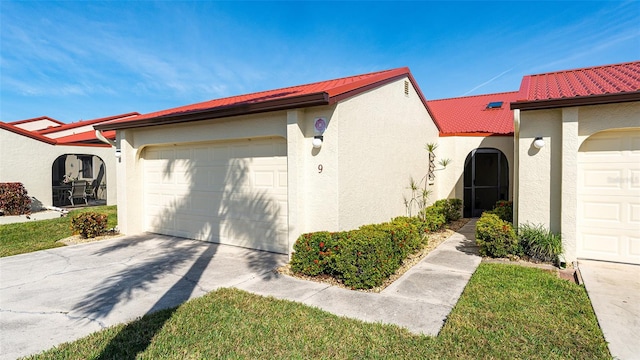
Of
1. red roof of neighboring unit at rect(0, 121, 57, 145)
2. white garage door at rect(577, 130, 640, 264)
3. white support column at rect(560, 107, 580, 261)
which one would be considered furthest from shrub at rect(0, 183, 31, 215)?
white garage door at rect(577, 130, 640, 264)

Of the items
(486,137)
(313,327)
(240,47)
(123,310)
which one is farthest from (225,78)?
(313,327)

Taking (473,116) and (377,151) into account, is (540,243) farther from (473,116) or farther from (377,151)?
(473,116)

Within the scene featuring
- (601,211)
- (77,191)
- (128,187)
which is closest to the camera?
(601,211)

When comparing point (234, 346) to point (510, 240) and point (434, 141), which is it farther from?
point (434, 141)

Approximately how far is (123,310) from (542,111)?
8.03 m

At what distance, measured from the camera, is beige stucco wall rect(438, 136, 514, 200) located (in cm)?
1220

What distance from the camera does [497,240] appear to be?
22.1 feet

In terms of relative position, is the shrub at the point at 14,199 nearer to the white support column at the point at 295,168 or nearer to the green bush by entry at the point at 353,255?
the white support column at the point at 295,168

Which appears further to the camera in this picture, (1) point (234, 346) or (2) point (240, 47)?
(2) point (240, 47)

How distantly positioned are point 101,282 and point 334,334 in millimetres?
4235

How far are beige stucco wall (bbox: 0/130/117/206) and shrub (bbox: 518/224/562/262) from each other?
56.0 ft

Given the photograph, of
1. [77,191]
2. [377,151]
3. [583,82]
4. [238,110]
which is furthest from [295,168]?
[77,191]

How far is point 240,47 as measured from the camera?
13305mm

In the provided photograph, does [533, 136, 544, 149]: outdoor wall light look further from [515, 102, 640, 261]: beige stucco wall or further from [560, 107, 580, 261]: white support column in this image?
[560, 107, 580, 261]: white support column
